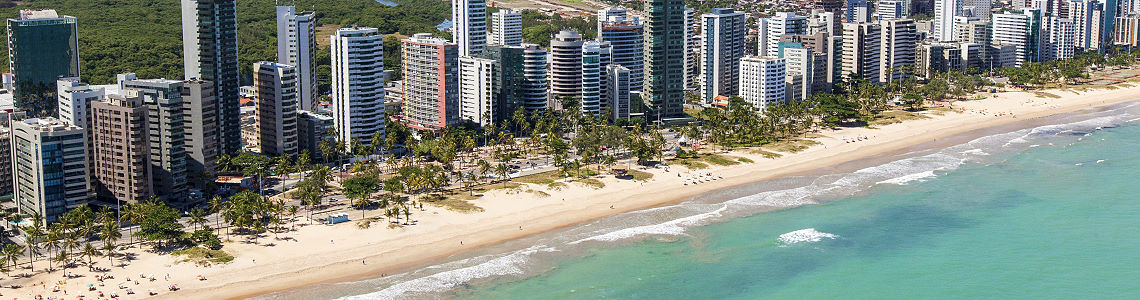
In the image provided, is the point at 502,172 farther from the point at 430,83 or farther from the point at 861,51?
the point at 861,51

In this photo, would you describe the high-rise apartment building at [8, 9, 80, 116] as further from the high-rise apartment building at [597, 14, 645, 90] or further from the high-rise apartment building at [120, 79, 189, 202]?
the high-rise apartment building at [597, 14, 645, 90]

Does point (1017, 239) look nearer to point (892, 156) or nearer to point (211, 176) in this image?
point (892, 156)

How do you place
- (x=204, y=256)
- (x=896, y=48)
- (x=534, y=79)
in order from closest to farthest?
1. (x=204, y=256)
2. (x=534, y=79)
3. (x=896, y=48)

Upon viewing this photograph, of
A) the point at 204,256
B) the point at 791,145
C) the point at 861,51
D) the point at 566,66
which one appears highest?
the point at 861,51

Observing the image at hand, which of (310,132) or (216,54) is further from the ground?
(216,54)

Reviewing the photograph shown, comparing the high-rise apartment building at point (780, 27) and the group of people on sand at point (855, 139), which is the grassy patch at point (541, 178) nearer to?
the group of people on sand at point (855, 139)

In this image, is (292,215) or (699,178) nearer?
(292,215)

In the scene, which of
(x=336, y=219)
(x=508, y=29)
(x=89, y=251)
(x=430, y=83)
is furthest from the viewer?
(x=508, y=29)

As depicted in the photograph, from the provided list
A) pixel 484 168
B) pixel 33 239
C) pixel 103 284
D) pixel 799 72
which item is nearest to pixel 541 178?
pixel 484 168
